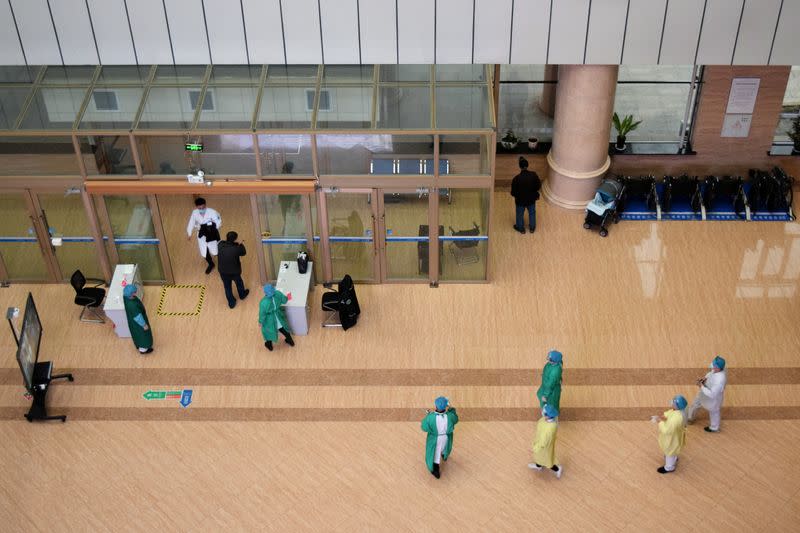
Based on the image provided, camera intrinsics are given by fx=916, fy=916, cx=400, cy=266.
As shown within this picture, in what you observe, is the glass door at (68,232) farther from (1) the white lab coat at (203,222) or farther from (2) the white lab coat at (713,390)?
(2) the white lab coat at (713,390)

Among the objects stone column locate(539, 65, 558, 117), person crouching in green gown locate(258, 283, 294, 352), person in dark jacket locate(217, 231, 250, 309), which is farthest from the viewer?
stone column locate(539, 65, 558, 117)

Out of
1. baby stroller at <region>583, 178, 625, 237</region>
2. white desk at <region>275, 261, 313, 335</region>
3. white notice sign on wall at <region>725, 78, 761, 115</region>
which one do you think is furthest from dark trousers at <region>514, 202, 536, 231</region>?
white notice sign on wall at <region>725, 78, 761, 115</region>

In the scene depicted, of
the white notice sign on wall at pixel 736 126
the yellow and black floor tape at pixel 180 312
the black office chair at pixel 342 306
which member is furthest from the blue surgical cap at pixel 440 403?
the white notice sign on wall at pixel 736 126

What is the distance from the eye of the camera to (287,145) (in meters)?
13.2

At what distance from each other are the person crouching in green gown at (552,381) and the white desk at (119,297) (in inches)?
238

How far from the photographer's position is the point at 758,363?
12.8 meters

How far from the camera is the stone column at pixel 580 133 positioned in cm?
1459

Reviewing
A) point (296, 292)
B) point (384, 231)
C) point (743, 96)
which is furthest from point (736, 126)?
point (296, 292)

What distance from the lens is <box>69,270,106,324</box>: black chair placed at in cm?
1346

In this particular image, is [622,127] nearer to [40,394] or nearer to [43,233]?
[43,233]

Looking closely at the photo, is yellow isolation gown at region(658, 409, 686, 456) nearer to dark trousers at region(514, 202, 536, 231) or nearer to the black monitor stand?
dark trousers at region(514, 202, 536, 231)

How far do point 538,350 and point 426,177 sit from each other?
2.97m

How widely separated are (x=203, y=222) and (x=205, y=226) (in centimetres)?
8

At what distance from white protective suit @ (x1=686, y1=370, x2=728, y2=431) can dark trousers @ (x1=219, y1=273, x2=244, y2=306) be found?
21.9ft
